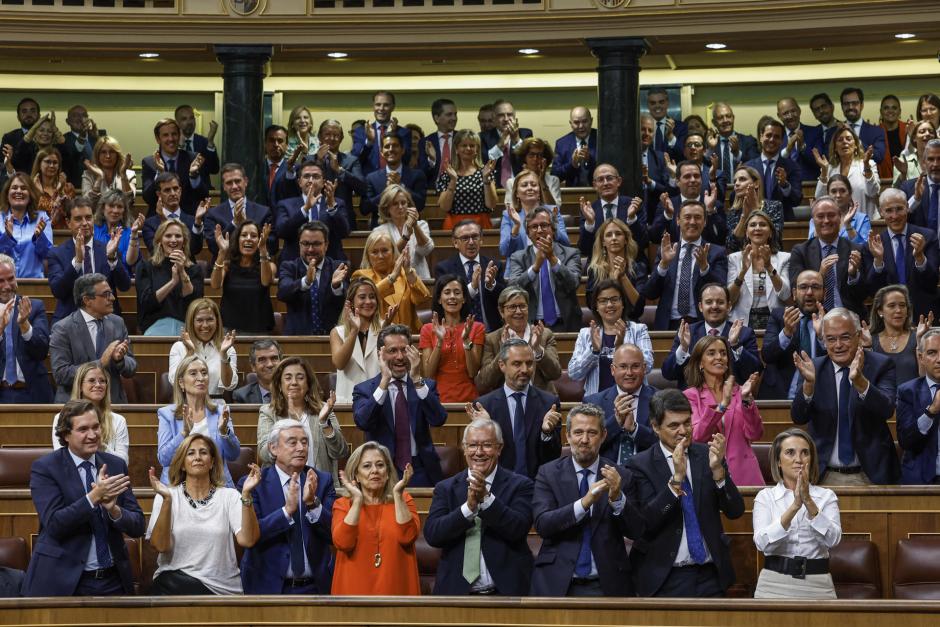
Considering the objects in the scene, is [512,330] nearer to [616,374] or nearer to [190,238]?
[616,374]

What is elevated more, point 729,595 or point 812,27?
point 812,27

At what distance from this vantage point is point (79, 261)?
7.95 metres

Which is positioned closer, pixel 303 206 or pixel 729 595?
pixel 729 595

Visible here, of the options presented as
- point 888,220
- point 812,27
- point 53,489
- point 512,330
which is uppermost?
point 812,27

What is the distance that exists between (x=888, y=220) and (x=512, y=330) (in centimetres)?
207

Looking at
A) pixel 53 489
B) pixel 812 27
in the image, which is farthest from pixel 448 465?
pixel 812 27

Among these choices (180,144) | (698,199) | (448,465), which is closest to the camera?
(448,465)

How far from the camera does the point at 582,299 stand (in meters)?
8.66

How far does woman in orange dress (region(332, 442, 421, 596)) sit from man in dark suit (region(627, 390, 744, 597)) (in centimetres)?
78

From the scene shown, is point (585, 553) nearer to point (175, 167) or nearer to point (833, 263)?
point (833, 263)

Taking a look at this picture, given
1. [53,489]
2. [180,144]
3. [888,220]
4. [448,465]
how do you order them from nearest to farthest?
[53,489] → [448,465] → [888,220] → [180,144]

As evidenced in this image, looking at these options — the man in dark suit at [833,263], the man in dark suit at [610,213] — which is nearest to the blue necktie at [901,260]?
the man in dark suit at [833,263]

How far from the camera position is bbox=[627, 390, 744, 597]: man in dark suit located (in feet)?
18.2

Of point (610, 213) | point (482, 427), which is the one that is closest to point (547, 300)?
point (610, 213)
